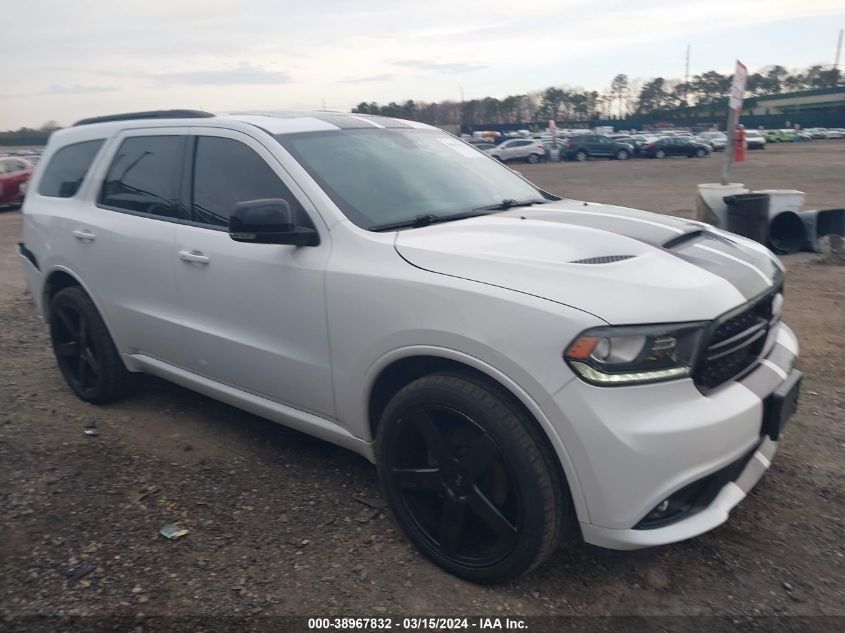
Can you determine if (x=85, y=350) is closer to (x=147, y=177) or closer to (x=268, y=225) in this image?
(x=147, y=177)

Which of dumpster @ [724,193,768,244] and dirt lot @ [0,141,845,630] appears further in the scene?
dumpster @ [724,193,768,244]

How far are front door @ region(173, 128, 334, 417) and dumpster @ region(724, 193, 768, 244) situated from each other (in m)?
7.16

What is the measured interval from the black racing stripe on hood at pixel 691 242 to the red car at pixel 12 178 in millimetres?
18935

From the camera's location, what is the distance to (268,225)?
10.1 feet

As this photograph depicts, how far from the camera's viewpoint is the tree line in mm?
110938

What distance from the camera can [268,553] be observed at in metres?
3.10

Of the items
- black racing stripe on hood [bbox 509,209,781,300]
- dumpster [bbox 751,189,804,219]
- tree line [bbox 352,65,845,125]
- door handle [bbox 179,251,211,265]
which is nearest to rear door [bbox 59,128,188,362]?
door handle [bbox 179,251,211,265]

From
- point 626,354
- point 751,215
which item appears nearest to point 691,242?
point 626,354

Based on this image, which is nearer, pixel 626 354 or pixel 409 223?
pixel 626 354

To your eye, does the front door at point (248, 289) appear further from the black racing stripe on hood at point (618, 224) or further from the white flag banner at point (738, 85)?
the white flag banner at point (738, 85)

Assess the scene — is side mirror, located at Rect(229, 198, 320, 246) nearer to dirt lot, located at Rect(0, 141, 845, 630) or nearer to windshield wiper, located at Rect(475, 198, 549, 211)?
windshield wiper, located at Rect(475, 198, 549, 211)

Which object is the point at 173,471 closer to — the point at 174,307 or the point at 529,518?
the point at 174,307

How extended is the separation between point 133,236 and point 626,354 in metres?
2.94

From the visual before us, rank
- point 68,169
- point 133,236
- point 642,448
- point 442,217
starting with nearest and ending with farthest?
point 642,448 → point 442,217 → point 133,236 → point 68,169
